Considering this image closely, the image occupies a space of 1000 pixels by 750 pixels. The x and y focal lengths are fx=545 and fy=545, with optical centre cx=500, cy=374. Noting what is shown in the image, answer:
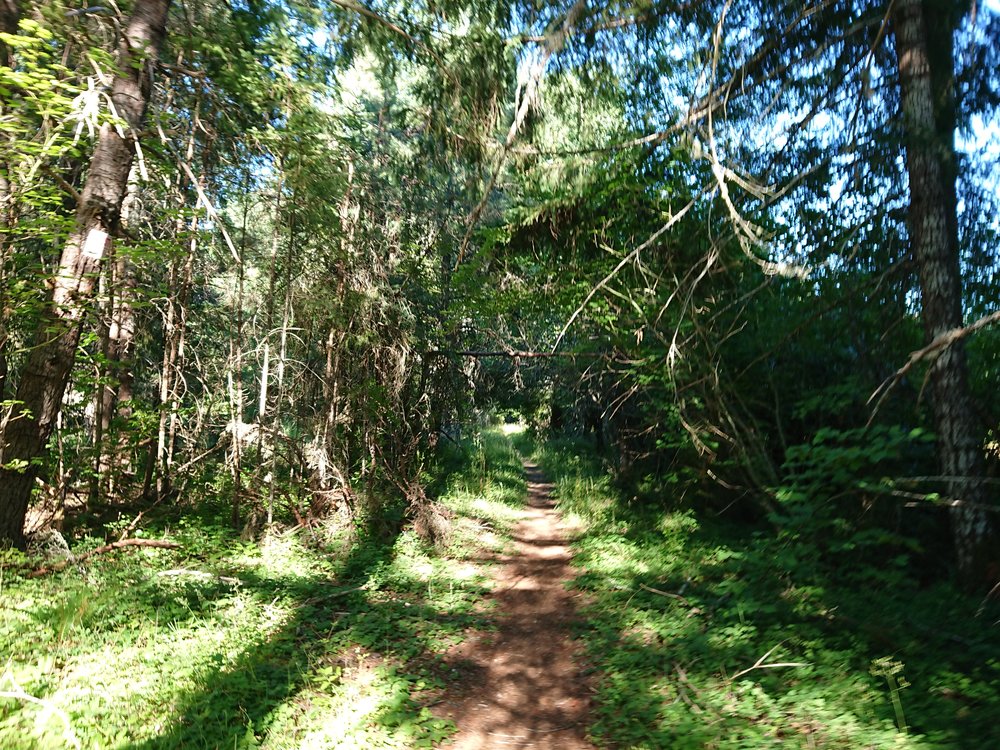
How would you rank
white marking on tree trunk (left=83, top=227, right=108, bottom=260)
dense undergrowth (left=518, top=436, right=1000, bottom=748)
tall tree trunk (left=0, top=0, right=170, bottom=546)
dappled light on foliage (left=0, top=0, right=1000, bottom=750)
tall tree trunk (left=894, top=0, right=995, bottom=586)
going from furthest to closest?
1. white marking on tree trunk (left=83, top=227, right=108, bottom=260)
2. tall tree trunk (left=0, top=0, right=170, bottom=546)
3. tall tree trunk (left=894, top=0, right=995, bottom=586)
4. dappled light on foliage (left=0, top=0, right=1000, bottom=750)
5. dense undergrowth (left=518, top=436, right=1000, bottom=748)

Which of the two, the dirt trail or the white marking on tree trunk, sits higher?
the white marking on tree trunk

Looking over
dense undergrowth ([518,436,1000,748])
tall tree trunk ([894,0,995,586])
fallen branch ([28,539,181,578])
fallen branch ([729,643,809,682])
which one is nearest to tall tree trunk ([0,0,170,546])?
fallen branch ([28,539,181,578])

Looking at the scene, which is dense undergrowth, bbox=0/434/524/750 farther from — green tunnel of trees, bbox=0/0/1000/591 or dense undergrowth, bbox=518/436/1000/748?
dense undergrowth, bbox=518/436/1000/748

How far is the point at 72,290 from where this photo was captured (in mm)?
5426

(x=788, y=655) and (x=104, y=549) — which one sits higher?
(x=104, y=549)

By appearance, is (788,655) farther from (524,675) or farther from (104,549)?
(104,549)

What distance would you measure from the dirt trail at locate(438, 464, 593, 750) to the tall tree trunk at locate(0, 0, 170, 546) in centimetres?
473

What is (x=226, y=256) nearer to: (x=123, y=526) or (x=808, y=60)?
(x=123, y=526)

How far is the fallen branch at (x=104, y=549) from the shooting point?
18.0 ft

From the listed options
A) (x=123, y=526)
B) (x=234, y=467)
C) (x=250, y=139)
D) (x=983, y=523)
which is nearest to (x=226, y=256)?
(x=250, y=139)

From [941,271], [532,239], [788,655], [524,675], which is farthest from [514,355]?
[788,655]

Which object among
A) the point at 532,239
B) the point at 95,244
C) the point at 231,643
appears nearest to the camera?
the point at 231,643

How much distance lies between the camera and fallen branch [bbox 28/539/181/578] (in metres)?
5.47

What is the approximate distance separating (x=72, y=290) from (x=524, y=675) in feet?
19.3
